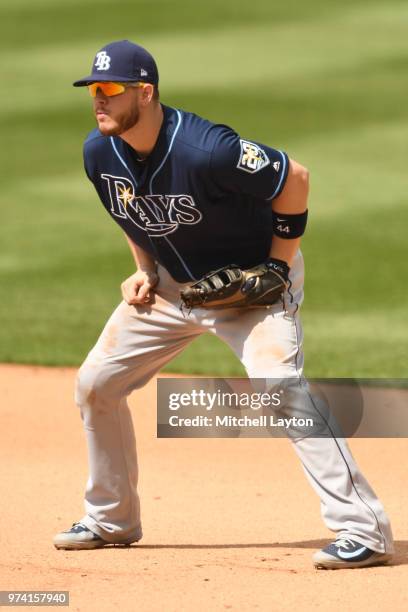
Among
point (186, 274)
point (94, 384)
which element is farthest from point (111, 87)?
point (94, 384)

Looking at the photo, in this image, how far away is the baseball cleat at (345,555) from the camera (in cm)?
471

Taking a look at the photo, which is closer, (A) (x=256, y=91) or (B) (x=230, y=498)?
(B) (x=230, y=498)

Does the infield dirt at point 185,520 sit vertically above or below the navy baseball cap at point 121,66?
below

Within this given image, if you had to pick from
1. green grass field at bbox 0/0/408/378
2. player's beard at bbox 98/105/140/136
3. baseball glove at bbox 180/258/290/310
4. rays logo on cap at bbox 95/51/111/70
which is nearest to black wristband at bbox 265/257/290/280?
baseball glove at bbox 180/258/290/310

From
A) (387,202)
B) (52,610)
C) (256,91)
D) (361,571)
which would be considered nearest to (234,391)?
(361,571)

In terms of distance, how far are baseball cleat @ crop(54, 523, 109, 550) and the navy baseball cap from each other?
6.06 feet

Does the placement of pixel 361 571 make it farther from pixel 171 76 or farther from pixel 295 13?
pixel 295 13

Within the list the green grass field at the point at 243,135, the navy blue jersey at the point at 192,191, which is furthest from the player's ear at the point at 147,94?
the green grass field at the point at 243,135

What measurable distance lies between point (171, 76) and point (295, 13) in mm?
4940

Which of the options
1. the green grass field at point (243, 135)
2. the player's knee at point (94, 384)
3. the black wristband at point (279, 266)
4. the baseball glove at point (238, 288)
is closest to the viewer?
the baseball glove at point (238, 288)

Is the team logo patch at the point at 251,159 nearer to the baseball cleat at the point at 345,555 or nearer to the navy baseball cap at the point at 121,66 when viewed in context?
the navy baseball cap at the point at 121,66

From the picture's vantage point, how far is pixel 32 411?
750cm

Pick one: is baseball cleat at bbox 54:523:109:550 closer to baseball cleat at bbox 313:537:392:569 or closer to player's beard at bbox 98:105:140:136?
baseball cleat at bbox 313:537:392:569

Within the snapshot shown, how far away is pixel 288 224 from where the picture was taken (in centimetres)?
493
